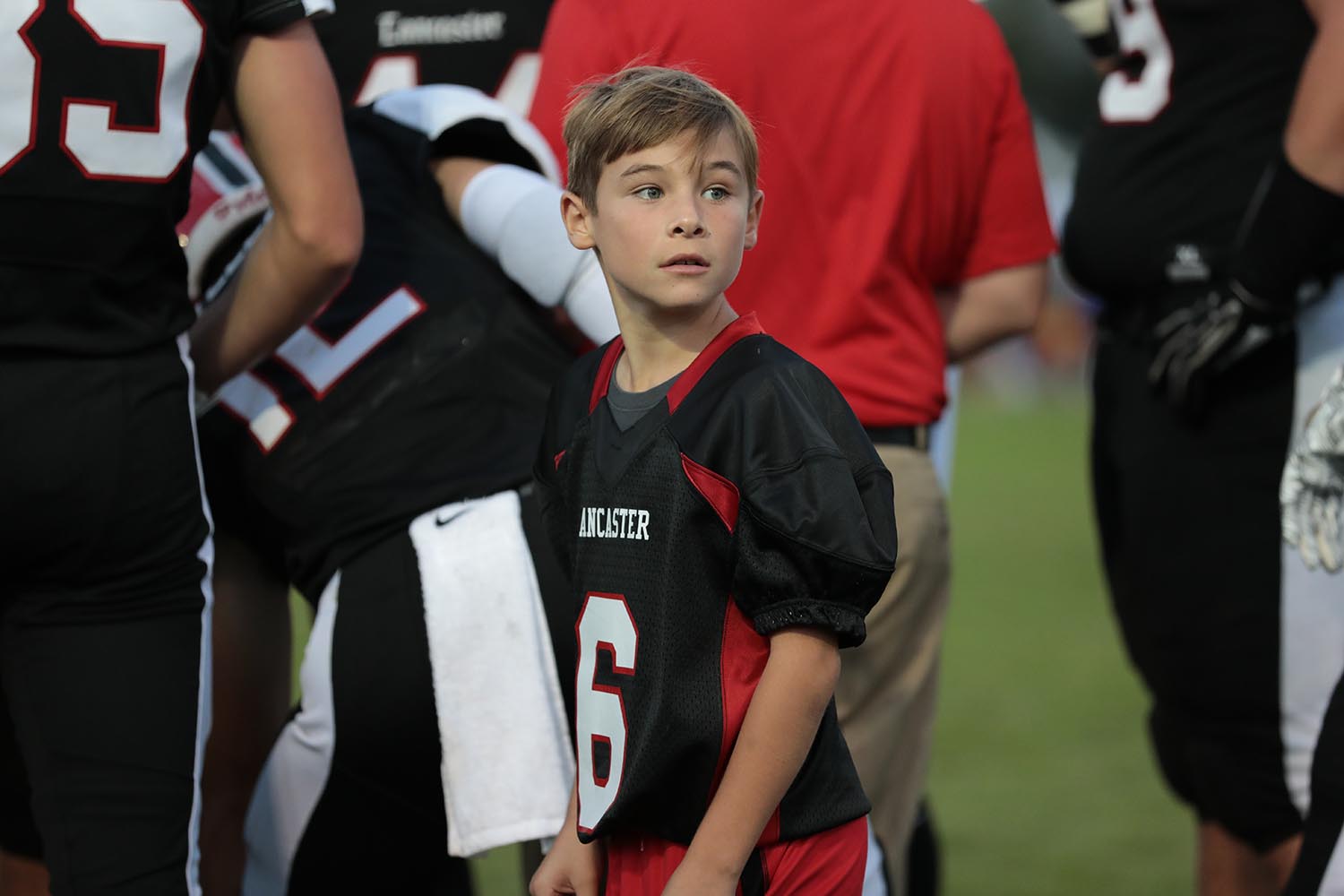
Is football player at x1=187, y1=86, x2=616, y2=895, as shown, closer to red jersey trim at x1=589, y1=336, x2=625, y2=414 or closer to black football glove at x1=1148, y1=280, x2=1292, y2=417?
red jersey trim at x1=589, y1=336, x2=625, y2=414

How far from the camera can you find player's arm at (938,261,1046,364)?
267cm

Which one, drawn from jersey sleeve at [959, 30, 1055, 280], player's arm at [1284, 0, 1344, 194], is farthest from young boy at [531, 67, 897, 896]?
player's arm at [1284, 0, 1344, 194]

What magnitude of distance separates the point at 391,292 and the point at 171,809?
28.7 inches

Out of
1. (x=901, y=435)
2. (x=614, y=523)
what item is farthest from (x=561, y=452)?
(x=901, y=435)

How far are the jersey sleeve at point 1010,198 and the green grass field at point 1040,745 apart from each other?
1724 mm

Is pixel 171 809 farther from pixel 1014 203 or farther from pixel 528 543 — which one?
pixel 1014 203

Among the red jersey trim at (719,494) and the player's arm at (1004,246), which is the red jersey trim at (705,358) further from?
the player's arm at (1004,246)

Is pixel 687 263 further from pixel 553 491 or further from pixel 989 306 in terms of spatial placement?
pixel 989 306

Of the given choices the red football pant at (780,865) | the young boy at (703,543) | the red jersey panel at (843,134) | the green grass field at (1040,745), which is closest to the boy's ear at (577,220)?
the young boy at (703,543)

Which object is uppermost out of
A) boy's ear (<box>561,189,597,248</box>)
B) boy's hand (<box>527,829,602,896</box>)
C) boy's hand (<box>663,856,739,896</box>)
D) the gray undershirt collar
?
boy's ear (<box>561,189,597,248</box>)

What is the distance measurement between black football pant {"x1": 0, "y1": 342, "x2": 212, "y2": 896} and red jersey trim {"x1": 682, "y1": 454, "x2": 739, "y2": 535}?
2.38ft

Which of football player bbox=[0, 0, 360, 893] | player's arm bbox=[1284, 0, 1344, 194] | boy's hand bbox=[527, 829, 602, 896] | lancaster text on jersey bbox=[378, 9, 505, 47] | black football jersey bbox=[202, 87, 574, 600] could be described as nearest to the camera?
boy's hand bbox=[527, 829, 602, 896]

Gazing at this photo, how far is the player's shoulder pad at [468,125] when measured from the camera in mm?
2281

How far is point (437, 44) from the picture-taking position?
2918 millimetres
